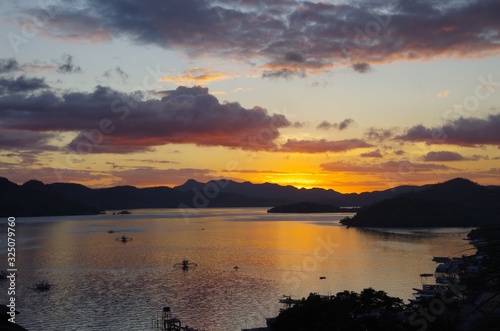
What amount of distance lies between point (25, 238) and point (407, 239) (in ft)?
353

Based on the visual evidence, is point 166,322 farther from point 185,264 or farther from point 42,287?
point 185,264

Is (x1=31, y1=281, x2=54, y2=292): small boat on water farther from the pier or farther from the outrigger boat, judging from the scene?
the outrigger boat

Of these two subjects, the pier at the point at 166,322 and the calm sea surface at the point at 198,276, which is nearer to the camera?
the pier at the point at 166,322

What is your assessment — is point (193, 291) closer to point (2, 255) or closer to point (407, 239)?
point (2, 255)

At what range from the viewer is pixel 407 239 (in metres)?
128

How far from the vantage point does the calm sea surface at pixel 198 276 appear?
50062mm

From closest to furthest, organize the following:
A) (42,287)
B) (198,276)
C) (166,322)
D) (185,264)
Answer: (166,322) < (42,287) < (198,276) < (185,264)

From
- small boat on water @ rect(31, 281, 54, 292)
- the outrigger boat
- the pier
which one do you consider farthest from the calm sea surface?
the outrigger boat

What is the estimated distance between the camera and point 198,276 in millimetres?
74312

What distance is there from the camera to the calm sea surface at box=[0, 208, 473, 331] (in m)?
50.1

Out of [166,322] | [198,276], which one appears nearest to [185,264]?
[198,276]

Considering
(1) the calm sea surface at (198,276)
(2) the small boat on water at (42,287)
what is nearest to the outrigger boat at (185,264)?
(1) the calm sea surface at (198,276)

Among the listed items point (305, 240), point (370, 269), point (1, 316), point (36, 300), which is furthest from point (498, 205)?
point (305, 240)

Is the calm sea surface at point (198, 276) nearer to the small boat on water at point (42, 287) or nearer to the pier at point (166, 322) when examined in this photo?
the pier at point (166, 322)
